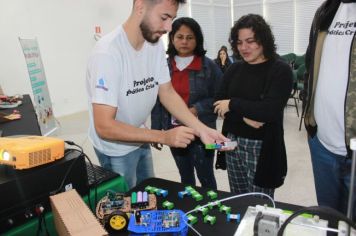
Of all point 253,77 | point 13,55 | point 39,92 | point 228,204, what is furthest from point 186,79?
point 13,55

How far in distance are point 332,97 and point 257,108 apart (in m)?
0.38

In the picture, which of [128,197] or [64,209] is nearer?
[64,209]

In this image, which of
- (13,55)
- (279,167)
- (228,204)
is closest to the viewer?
(228,204)

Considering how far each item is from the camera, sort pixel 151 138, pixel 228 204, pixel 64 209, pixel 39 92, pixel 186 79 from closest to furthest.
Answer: pixel 64 209
pixel 228 204
pixel 151 138
pixel 186 79
pixel 39 92

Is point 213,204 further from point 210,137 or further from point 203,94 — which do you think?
point 203,94

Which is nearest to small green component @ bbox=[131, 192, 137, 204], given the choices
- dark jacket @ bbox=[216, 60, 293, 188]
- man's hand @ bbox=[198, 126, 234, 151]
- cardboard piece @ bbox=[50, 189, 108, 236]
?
cardboard piece @ bbox=[50, 189, 108, 236]

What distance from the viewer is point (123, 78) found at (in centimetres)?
127

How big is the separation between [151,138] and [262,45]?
84 cm

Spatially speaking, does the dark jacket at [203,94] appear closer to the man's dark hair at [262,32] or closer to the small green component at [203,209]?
the man's dark hair at [262,32]

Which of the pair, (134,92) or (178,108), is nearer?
(134,92)

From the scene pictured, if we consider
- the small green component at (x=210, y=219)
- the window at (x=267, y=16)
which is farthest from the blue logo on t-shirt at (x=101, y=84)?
the window at (x=267, y=16)

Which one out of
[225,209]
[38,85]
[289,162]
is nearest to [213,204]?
[225,209]

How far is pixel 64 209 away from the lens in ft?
2.73

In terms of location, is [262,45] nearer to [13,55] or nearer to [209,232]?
[209,232]
